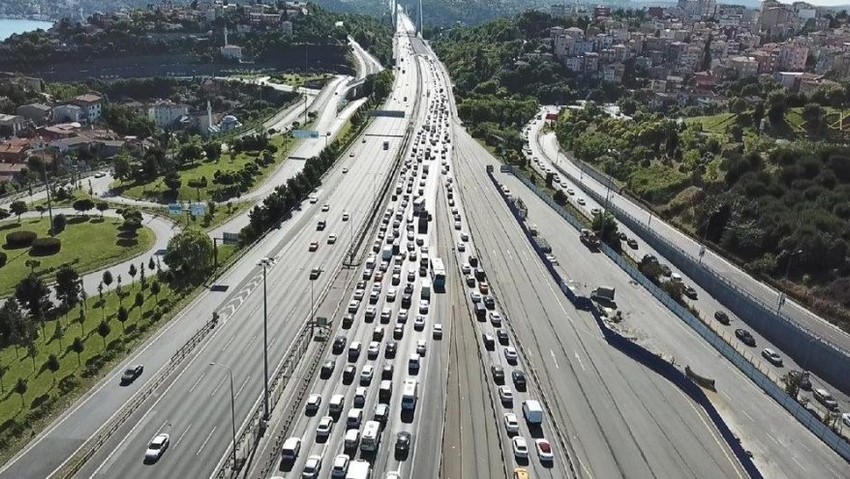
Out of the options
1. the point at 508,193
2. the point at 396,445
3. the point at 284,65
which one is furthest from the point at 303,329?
the point at 284,65

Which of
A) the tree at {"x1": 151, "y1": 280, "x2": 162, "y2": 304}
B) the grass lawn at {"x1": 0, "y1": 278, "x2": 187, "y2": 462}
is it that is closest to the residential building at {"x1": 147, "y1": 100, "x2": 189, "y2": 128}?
the grass lawn at {"x1": 0, "y1": 278, "x2": 187, "y2": 462}

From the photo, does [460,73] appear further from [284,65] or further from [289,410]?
[289,410]

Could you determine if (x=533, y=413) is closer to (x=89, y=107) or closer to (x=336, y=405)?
(x=336, y=405)

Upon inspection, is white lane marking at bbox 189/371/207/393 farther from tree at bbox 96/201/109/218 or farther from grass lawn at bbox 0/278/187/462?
tree at bbox 96/201/109/218

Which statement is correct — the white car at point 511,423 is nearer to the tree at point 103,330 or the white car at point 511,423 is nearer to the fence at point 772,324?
the fence at point 772,324

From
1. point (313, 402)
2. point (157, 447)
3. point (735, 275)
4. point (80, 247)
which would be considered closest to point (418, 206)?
point (735, 275)
